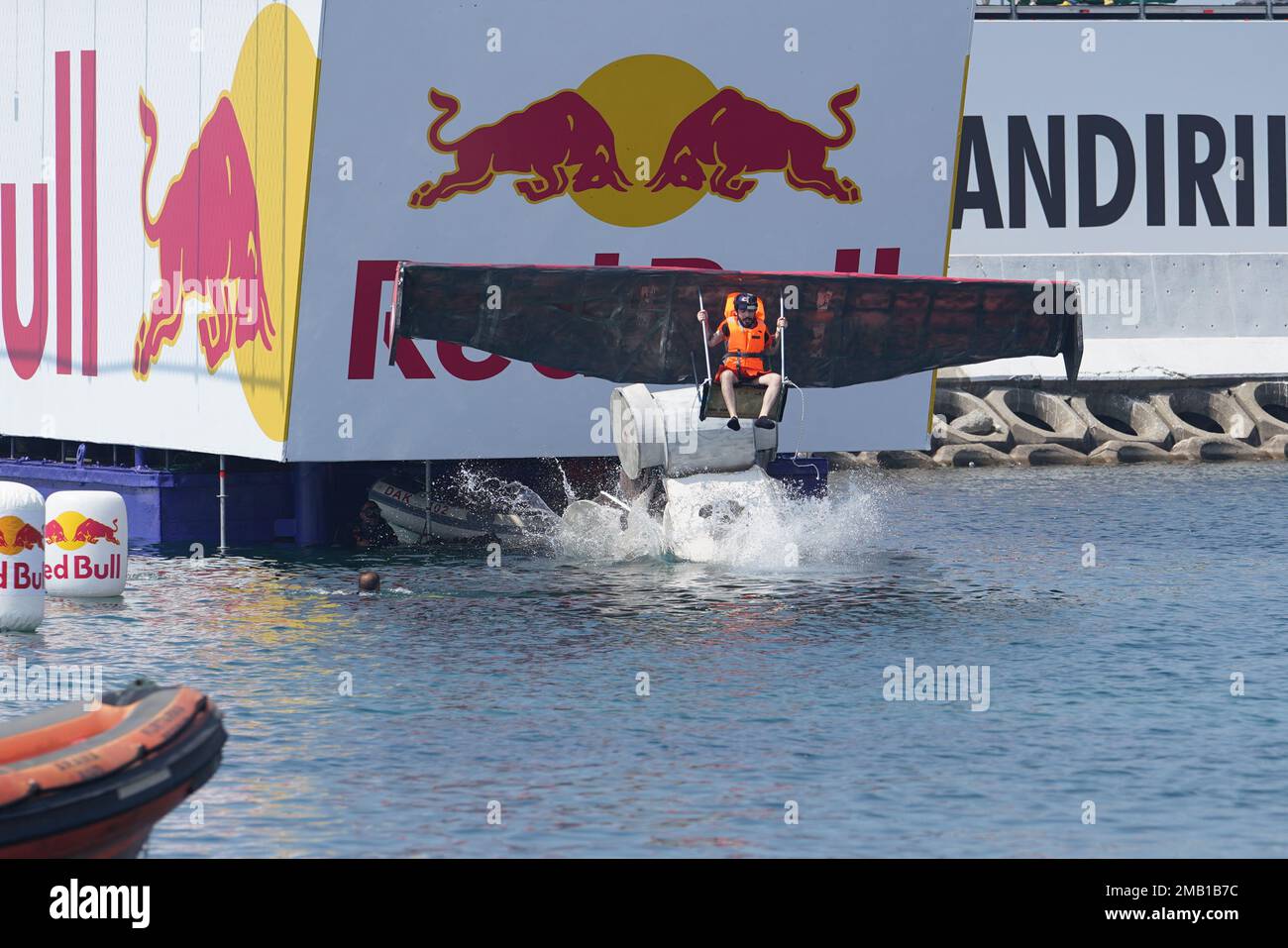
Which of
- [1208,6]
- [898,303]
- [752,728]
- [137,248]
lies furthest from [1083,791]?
[1208,6]

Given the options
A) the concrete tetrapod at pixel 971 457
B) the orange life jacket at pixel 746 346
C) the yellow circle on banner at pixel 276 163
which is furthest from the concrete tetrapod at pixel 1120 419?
the yellow circle on banner at pixel 276 163

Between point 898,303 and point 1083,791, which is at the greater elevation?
point 898,303

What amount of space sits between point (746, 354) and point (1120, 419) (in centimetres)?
1997

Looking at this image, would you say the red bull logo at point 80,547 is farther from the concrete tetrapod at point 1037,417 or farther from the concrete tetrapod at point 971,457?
the concrete tetrapod at point 1037,417

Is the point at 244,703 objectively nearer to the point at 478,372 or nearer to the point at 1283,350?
the point at 478,372

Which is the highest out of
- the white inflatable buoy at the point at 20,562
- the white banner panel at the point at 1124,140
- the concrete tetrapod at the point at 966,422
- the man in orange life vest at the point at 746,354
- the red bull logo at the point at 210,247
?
the white banner panel at the point at 1124,140

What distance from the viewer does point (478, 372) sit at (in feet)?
76.3

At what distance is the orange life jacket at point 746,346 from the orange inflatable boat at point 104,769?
38.1 ft

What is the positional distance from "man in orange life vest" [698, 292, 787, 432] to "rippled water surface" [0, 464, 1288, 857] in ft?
6.03

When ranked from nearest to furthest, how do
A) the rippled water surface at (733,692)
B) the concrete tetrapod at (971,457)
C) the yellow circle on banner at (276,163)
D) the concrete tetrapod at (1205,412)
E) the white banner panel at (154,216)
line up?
1. the rippled water surface at (733,692)
2. the yellow circle on banner at (276,163)
3. the white banner panel at (154,216)
4. the concrete tetrapod at (971,457)
5. the concrete tetrapod at (1205,412)

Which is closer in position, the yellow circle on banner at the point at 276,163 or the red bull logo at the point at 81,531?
the red bull logo at the point at 81,531

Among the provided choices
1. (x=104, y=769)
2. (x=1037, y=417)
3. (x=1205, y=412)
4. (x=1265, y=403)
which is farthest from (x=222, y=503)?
(x=1265, y=403)

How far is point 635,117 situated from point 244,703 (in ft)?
31.7

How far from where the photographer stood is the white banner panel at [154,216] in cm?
2208
